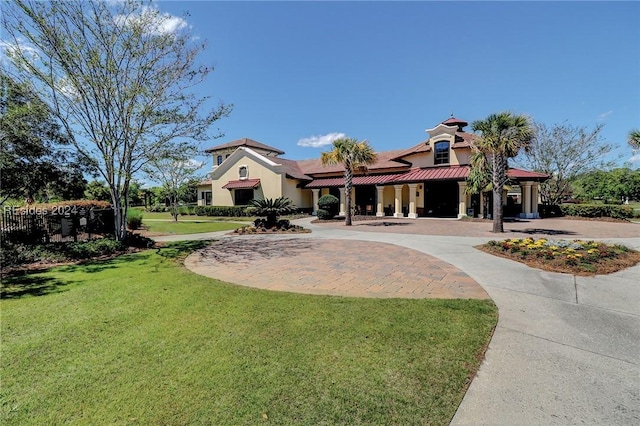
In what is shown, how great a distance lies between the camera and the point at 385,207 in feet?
103

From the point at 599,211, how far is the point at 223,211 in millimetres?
36408

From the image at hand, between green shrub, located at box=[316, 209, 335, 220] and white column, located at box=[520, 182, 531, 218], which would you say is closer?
white column, located at box=[520, 182, 531, 218]

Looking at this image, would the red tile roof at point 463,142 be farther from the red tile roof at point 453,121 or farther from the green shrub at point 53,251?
the green shrub at point 53,251

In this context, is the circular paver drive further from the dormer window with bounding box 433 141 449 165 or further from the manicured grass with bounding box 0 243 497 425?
the dormer window with bounding box 433 141 449 165

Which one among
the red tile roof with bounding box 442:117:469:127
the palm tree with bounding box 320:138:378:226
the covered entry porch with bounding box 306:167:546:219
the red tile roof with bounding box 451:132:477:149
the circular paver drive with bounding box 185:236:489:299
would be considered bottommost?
the circular paver drive with bounding box 185:236:489:299

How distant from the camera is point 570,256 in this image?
8.41m

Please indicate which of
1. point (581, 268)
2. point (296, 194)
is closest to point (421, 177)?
point (296, 194)

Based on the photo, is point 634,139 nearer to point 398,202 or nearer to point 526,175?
point 526,175

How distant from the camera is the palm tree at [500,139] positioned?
15883mm

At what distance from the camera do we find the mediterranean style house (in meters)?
26.1

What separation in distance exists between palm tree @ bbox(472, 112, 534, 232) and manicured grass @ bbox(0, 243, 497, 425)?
1366 cm

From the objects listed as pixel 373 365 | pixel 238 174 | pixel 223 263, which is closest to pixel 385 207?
pixel 238 174

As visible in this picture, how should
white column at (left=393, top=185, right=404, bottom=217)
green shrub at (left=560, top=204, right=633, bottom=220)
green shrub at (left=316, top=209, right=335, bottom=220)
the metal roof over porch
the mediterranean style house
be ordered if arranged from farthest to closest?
white column at (left=393, top=185, right=404, bottom=217)
green shrub at (left=316, top=209, right=335, bottom=220)
the mediterranean style house
the metal roof over porch
green shrub at (left=560, top=204, right=633, bottom=220)

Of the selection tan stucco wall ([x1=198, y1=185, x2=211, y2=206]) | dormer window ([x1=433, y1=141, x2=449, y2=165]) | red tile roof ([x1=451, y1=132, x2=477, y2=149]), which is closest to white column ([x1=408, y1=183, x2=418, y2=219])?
dormer window ([x1=433, y1=141, x2=449, y2=165])
